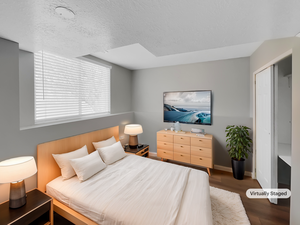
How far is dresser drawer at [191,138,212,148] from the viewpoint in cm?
308

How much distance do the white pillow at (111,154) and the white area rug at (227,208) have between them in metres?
1.79

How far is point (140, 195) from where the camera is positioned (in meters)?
1.67

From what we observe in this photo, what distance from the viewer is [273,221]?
1873 millimetres

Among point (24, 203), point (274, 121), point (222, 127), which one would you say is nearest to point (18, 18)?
point (24, 203)

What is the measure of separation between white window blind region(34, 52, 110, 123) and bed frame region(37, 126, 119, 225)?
44 cm

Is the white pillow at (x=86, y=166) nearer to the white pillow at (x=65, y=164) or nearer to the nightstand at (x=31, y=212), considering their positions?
the white pillow at (x=65, y=164)

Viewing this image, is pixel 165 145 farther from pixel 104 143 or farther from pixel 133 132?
pixel 104 143

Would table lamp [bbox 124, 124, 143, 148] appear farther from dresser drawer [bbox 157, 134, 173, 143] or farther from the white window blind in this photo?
the white window blind

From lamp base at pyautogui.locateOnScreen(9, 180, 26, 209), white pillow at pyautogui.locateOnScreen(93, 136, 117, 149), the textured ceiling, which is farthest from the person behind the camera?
white pillow at pyautogui.locateOnScreen(93, 136, 117, 149)

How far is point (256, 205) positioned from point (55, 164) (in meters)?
3.23

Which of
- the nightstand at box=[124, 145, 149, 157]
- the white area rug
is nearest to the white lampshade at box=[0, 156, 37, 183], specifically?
the nightstand at box=[124, 145, 149, 157]

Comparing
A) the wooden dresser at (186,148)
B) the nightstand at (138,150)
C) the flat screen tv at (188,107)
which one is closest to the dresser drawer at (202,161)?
the wooden dresser at (186,148)

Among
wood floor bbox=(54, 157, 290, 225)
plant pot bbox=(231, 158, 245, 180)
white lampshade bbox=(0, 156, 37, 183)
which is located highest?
white lampshade bbox=(0, 156, 37, 183)

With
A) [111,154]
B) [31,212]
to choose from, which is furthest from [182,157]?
[31,212]
